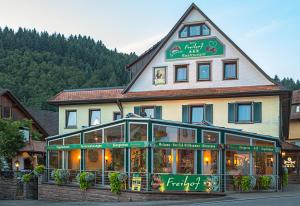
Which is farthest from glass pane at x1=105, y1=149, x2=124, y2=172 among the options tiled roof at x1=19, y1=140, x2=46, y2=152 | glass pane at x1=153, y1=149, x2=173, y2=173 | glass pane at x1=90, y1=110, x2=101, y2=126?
tiled roof at x1=19, y1=140, x2=46, y2=152

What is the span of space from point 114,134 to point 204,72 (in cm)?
998

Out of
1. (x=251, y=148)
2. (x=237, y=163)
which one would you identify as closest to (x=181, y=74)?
(x=251, y=148)

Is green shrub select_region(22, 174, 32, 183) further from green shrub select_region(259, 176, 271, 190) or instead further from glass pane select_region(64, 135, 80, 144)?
green shrub select_region(259, 176, 271, 190)

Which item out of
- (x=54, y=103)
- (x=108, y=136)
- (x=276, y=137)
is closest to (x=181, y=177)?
(x=108, y=136)

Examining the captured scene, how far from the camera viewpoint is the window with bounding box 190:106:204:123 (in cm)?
3581

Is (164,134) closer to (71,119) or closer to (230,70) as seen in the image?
(230,70)

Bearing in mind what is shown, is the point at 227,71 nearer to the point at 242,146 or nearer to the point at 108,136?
the point at 242,146

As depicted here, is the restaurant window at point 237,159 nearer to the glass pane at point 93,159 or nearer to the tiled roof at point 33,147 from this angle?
the glass pane at point 93,159

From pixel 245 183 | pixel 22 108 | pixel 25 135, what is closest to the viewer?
pixel 245 183

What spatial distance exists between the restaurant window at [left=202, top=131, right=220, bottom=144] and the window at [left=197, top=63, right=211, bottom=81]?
8134 mm

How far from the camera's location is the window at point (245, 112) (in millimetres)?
33906

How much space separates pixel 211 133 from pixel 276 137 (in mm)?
4847

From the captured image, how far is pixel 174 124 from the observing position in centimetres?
2745

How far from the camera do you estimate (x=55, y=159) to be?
32375 mm
